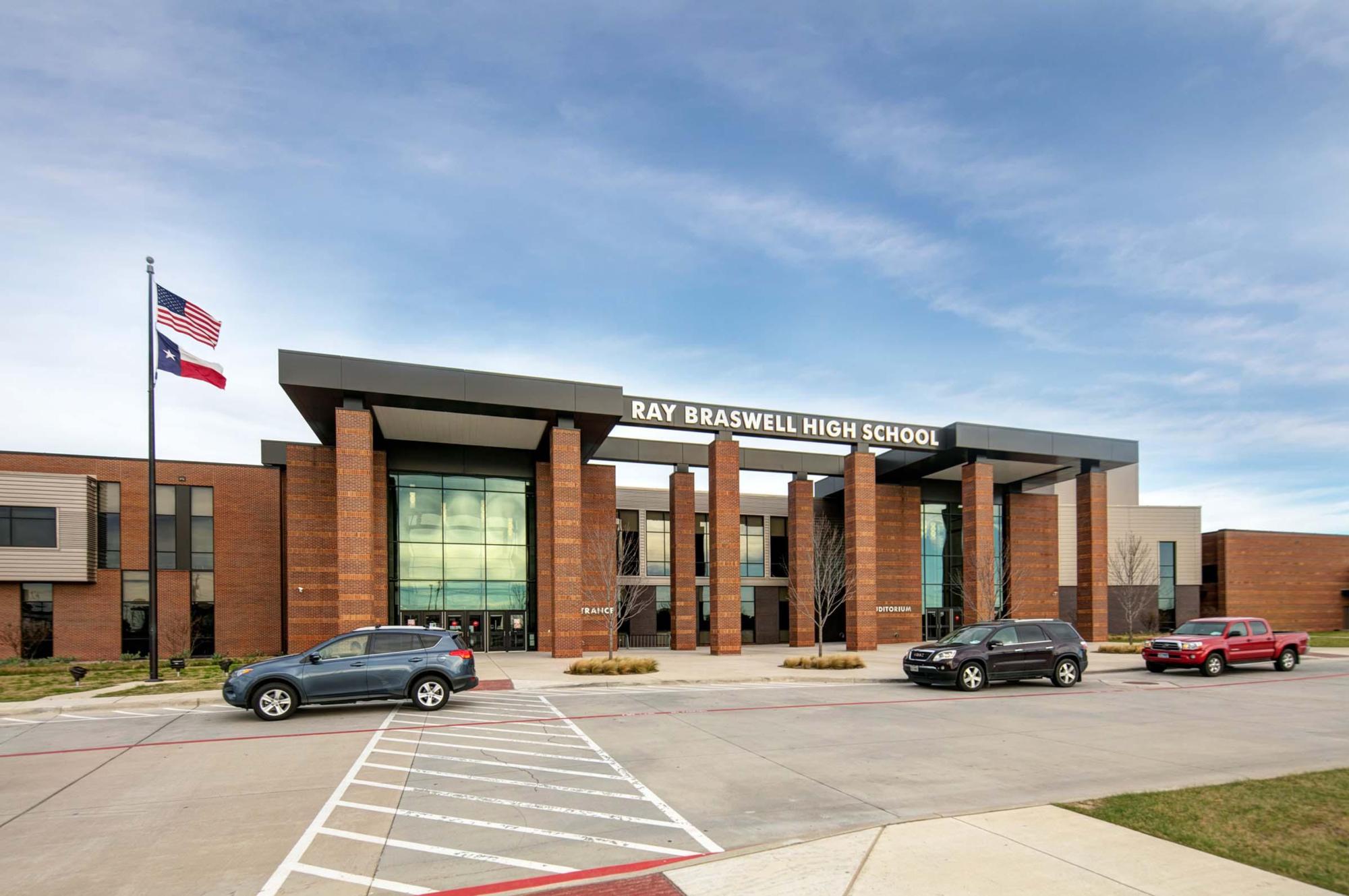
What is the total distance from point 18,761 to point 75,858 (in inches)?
240

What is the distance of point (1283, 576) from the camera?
182 ft

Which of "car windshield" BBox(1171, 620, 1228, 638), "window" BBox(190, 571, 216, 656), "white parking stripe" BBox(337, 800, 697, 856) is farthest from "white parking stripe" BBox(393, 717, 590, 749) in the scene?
"window" BBox(190, 571, 216, 656)

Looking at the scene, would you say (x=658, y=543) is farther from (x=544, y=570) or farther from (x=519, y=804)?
(x=519, y=804)

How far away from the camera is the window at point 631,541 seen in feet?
145

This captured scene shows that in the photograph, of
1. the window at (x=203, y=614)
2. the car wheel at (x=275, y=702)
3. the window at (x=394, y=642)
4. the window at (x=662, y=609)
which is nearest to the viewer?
the car wheel at (x=275, y=702)

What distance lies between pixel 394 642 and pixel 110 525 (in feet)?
86.6

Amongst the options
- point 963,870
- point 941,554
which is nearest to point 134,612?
point 963,870

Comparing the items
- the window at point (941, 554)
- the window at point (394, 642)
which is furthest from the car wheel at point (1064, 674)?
the window at point (941, 554)

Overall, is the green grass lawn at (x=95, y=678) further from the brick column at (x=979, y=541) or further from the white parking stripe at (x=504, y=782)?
the brick column at (x=979, y=541)

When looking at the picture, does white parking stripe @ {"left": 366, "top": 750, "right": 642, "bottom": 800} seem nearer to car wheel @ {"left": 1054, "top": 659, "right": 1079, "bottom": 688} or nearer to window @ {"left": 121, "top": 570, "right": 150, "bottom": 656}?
car wheel @ {"left": 1054, "top": 659, "right": 1079, "bottom": 688}

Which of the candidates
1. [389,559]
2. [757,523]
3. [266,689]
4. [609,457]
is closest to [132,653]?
[389,559]

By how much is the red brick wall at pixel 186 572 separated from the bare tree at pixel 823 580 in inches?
950

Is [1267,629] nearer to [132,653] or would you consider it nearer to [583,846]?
[583,846]

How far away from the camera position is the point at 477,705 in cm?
1694
